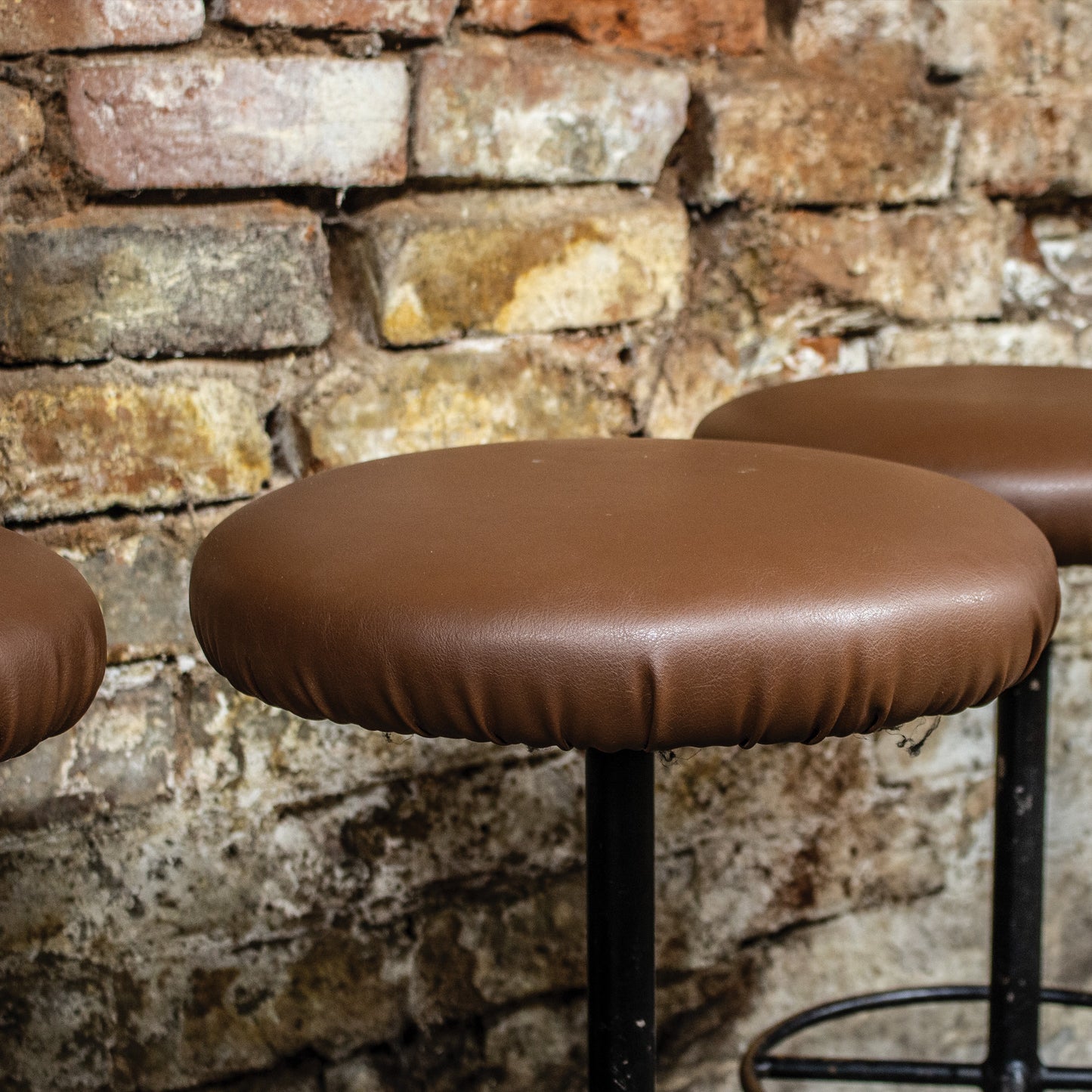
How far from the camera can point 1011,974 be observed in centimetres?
139

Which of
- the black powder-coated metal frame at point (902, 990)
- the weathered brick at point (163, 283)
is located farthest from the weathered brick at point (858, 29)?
the black powder-coated metal frame at point (902, 990)

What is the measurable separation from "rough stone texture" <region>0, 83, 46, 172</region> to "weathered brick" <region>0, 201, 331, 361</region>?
0.06 metres

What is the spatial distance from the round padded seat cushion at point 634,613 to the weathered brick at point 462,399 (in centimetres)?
50

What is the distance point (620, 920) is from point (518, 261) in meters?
0.68

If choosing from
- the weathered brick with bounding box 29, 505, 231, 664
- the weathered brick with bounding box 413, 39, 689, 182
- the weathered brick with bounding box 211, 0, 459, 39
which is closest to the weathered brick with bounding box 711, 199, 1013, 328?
the weathered brick with bounding box 413, 39, 689, 182

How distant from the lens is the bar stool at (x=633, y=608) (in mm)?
680

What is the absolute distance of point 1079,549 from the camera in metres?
0.95

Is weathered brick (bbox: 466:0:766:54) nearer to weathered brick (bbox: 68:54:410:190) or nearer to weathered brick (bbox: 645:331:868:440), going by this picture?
weathered brick (bbox: 68:54:410:190)

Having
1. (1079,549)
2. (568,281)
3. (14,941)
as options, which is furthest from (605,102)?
(14,941)

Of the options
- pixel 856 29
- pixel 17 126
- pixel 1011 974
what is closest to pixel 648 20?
pixel 856 29

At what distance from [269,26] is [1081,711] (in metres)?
1.36

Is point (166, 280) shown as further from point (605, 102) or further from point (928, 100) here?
point (928, 100)

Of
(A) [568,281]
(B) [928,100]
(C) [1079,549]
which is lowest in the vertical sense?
(C) [1079,549]

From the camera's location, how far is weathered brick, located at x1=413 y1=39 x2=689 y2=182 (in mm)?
1295
